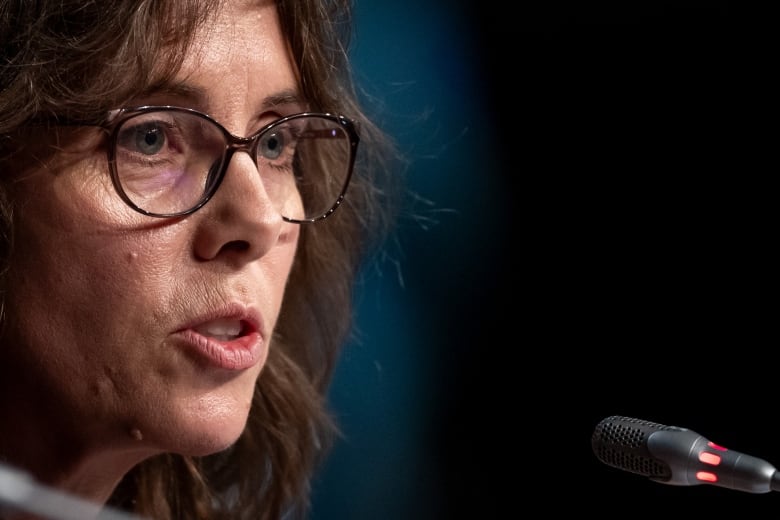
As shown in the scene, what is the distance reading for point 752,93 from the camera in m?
2.00

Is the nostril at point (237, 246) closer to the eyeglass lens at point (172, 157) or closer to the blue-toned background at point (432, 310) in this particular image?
the eyeglass lens at point (172, 157)

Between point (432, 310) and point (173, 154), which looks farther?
point (432, 310)

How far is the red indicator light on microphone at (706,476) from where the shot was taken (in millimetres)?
1097

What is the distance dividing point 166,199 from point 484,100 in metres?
1.05

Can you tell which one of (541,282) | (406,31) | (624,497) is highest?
(406,31)

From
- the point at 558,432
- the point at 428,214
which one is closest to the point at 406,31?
the point at 428,214

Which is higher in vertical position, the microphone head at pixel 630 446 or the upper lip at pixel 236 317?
the upper lip at pixel 236 317

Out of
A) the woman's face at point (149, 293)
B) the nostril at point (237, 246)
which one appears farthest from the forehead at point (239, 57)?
the nostril at point (237, 246)

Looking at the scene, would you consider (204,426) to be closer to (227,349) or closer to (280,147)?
(227,349)

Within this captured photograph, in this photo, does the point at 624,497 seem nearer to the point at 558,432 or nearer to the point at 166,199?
the point at 558,432

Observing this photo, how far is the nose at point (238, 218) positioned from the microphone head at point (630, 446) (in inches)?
19.9

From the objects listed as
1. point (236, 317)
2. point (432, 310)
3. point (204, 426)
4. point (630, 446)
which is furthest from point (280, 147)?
point (432, 310)

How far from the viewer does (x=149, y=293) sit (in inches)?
51.9

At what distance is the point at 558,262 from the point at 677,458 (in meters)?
1.09
